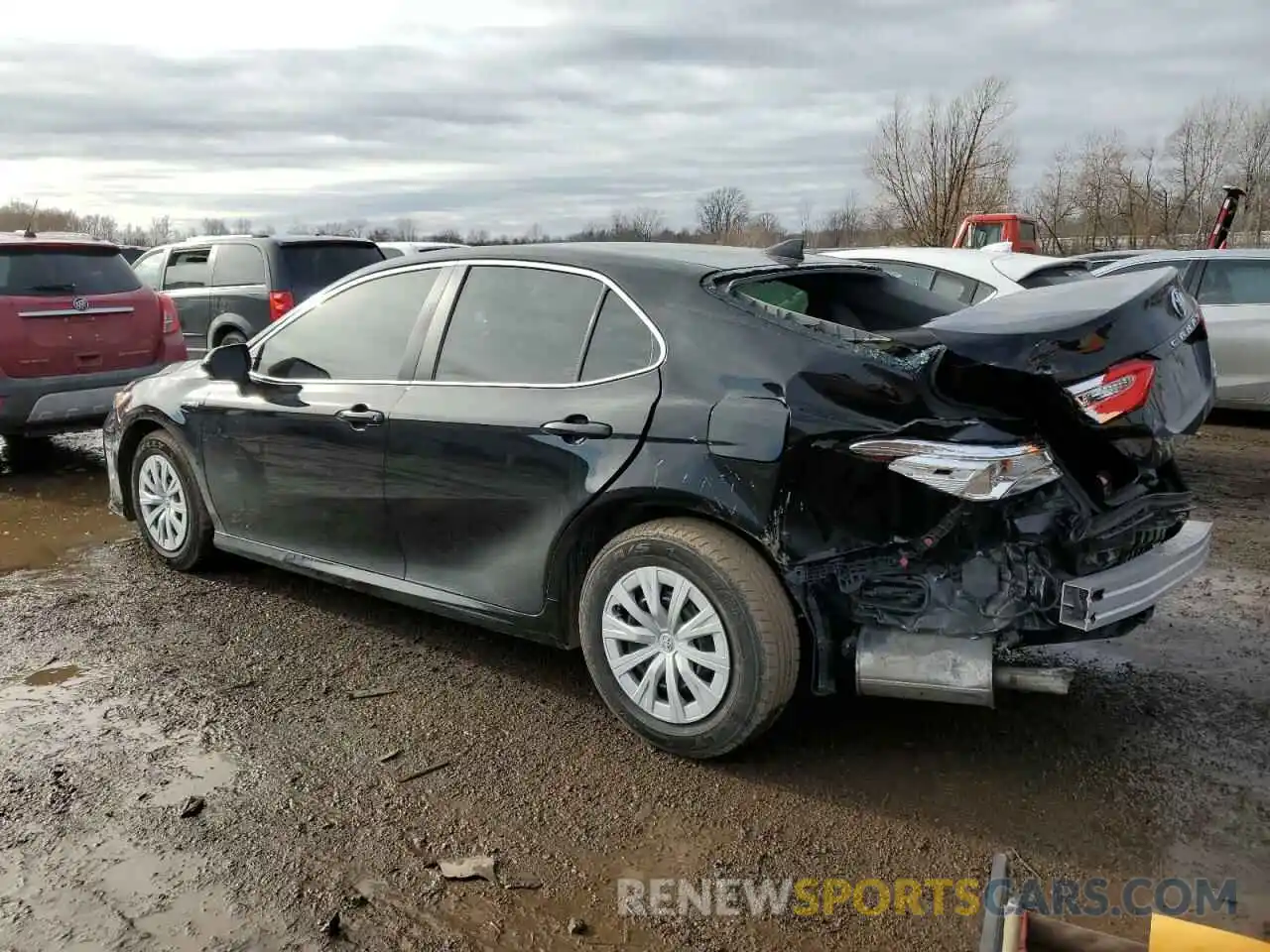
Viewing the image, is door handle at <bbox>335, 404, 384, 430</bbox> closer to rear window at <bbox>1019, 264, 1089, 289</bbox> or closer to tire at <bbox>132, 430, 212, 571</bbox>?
tire at <bbox>132, 430, 212, 571</bbox>

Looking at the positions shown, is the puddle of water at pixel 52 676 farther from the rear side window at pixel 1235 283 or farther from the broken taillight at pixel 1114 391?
the rear side window at pixel 1235 283

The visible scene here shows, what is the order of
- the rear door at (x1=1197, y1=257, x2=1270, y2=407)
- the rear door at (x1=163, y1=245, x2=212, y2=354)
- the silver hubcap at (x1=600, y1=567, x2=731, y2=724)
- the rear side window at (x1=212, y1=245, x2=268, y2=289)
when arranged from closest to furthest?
the silver hubcap at (x1=600, y1=567, x2=731, y2=724) → the rear door at (x1=1197, y1=257, x2=1270, y2=407) → the rear side window at (x1=212, y1=245, x2=268, y2=289) → the rear door at (x1=163, y1=245, x2=212, y2=354)

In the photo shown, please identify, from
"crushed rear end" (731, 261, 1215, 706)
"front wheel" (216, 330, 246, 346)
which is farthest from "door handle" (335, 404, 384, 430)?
"front wheel" (216, 330, 246, 346)

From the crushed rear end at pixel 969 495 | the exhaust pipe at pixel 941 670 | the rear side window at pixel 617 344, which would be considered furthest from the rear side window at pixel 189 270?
the exhaust pipe at pixel 941 670

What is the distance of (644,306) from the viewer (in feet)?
11.1

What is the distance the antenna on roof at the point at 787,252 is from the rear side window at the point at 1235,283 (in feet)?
22.0

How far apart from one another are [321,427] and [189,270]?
7.89 metres

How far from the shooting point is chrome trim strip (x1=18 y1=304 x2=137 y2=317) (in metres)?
7.01

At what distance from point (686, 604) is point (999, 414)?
1071 millimetres

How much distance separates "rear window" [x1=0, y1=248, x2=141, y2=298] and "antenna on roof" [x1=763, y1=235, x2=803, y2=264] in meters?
5.69

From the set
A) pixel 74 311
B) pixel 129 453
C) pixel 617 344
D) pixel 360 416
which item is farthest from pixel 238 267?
pixel 617 344

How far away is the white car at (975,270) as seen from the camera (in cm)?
709

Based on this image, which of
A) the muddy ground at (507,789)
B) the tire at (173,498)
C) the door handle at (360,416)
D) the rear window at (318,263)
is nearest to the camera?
the muddy ground at (507,789)

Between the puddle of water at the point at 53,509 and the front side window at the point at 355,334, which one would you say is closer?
the front side window at the point at 355,334
